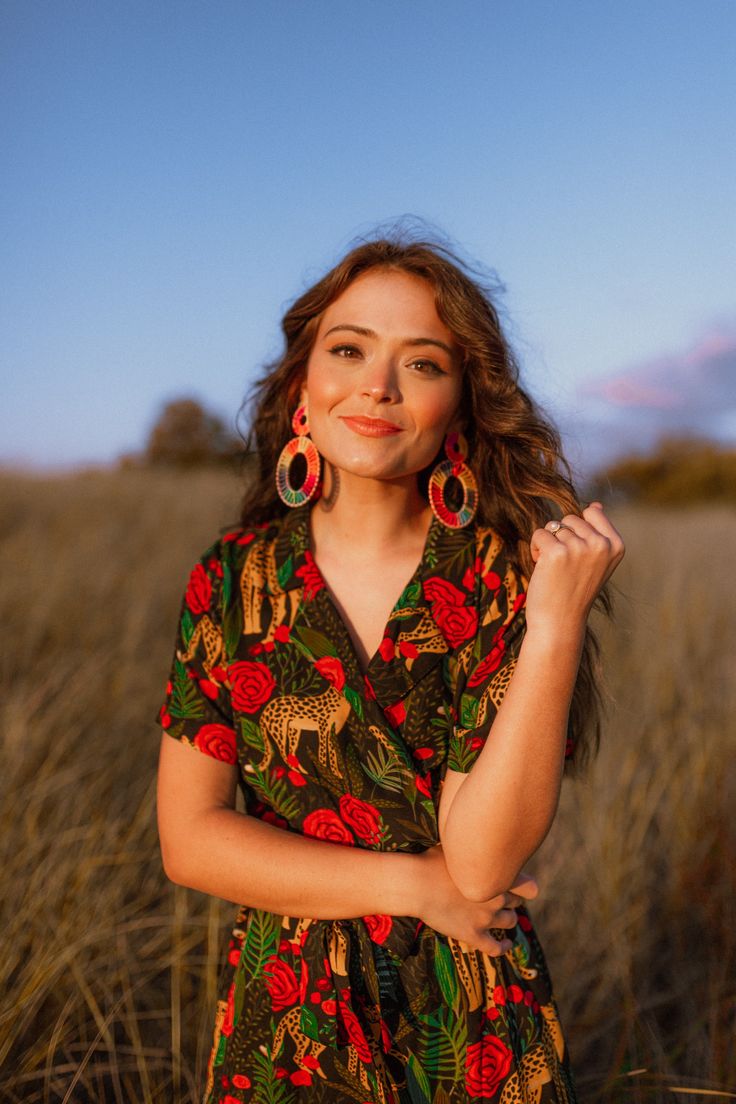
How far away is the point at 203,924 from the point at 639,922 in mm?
1562

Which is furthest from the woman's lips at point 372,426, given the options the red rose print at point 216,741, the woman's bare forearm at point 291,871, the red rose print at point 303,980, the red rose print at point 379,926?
the red rose print at point 303,980

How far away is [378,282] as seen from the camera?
68.9 inches

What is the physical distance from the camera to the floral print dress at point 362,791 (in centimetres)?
150

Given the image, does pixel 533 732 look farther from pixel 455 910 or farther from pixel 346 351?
pixel 346 351

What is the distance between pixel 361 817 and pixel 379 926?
181 mm

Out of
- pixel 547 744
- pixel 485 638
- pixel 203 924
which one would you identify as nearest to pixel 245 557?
pixel 485 638

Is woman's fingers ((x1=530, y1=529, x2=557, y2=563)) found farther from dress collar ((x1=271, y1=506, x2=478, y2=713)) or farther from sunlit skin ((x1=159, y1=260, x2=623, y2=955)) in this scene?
dress collar ((x1=271, y1=506, x2=478, y2=713))

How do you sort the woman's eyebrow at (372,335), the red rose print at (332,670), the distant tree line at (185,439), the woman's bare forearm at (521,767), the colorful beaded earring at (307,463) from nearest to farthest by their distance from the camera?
the woman's bare forearm at (521,767), the red rose print at (332,670), the woman's eyebrow at (372,335), the colorful beaded earring at (307,463), the distant tree line at (185,439)

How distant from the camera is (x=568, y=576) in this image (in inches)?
54.1

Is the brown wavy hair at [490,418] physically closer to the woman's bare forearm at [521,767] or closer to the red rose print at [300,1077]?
the woman's bare forearm at [521,767]

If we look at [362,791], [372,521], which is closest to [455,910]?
[362,791]

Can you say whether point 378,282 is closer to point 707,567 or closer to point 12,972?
point 12,972

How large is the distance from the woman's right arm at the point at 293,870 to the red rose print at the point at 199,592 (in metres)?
0.27

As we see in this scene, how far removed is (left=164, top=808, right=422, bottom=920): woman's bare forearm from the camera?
1444 millimetres
